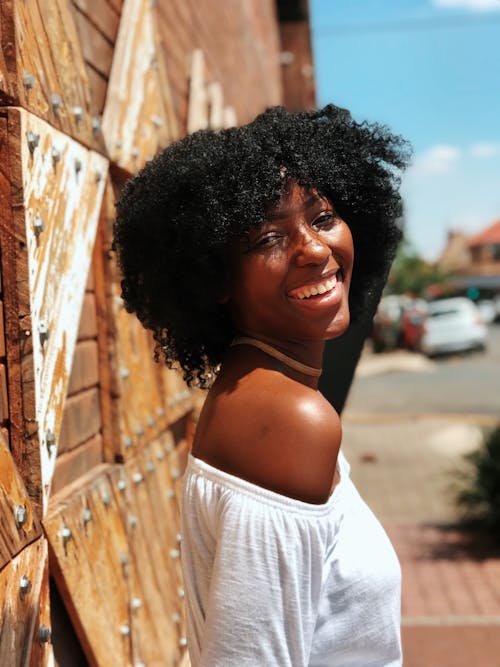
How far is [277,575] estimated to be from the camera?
1.40 meters

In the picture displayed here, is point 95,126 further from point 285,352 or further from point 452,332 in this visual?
point 452,332

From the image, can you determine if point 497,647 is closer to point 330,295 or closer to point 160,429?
point 160,429

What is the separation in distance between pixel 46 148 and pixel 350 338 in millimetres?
951

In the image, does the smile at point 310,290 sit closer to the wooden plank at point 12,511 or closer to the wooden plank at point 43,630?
the wooden plank at point 12,511

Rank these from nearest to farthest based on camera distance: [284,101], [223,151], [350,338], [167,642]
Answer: [223,151], [350,338], [167,642], [284,101]

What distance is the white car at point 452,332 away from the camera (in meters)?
25.5

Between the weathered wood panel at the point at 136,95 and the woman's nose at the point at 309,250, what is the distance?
116 cm

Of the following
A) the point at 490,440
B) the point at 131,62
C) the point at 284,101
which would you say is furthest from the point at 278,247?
the point at 284,101

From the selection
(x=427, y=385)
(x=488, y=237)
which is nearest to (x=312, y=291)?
(x=427, y=385)

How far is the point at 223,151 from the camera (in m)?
1.70

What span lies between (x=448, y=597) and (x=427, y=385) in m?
13.0

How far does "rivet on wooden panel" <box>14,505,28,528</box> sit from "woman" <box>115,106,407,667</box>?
0.35 metres

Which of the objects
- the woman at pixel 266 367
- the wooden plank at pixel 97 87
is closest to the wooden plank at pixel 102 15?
the wooden plank at pixel 97 87

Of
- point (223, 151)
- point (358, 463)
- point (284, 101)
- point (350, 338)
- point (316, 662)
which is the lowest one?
point (358, 463)
